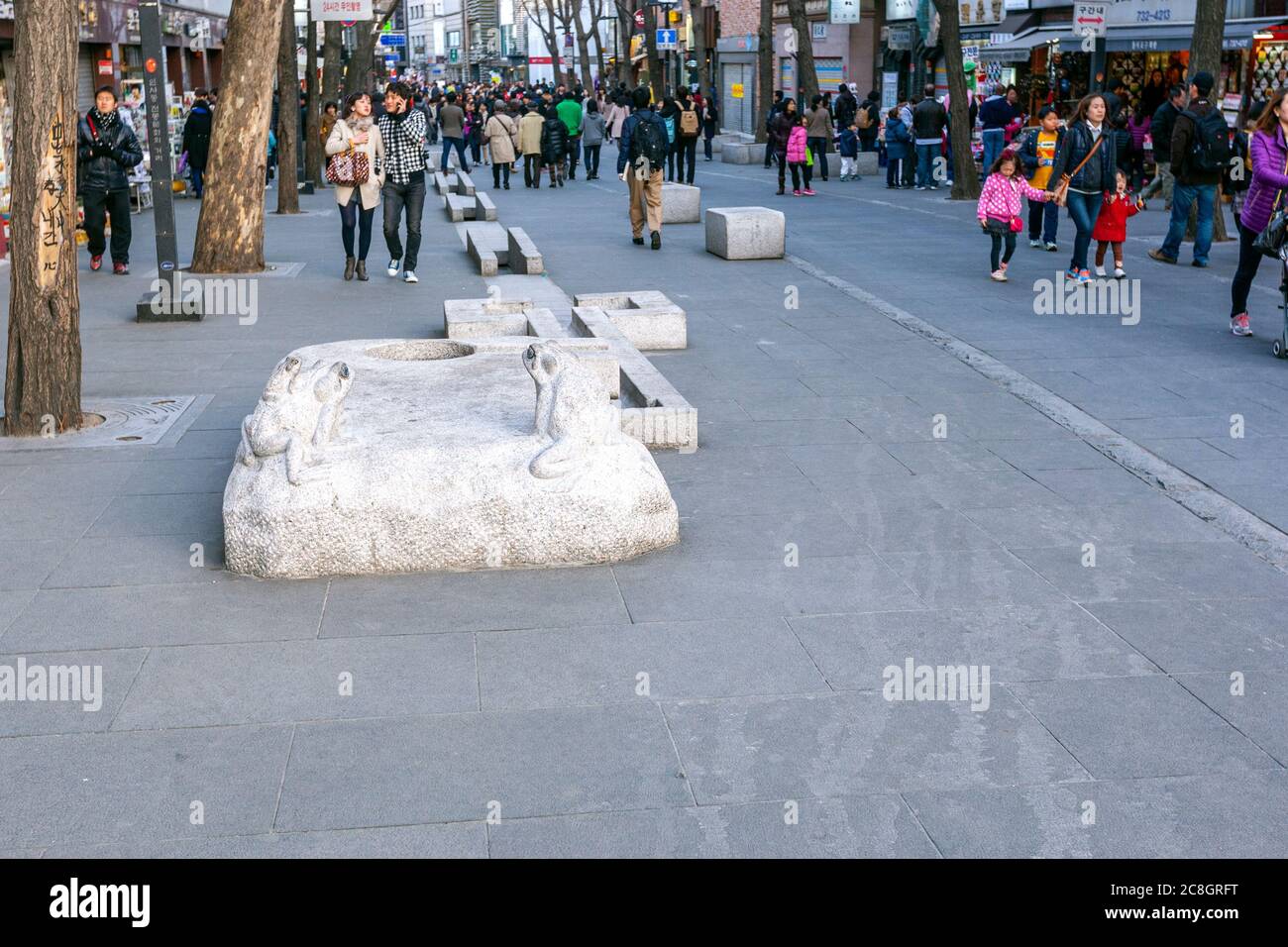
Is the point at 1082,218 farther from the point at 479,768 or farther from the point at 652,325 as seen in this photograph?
the point at 479,768

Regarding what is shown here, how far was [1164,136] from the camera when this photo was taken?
18.8m

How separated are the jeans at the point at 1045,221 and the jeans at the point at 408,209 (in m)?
6.64

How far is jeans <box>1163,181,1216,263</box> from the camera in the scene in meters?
14.8

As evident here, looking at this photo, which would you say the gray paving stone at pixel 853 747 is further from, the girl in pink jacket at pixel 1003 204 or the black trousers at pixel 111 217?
the black trousers at pixel 111 217

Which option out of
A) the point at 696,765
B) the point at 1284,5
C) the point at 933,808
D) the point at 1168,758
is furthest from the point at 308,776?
the point at 1284,5

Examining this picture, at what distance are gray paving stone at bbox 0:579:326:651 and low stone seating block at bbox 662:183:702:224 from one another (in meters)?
16.0

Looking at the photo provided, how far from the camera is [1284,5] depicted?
79.9 feet

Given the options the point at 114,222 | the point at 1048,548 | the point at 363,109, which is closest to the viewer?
the point at 1048,548

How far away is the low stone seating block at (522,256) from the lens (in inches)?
609

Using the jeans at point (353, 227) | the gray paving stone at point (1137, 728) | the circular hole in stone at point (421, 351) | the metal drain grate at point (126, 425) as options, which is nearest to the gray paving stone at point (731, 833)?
the gray paving stone at point (1137, 728)

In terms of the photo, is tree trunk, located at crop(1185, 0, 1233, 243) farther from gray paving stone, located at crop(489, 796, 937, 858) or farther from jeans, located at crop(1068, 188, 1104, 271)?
gray paving stone, located at crop(489, 796, 937, 858)

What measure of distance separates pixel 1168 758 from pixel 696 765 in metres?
1.34

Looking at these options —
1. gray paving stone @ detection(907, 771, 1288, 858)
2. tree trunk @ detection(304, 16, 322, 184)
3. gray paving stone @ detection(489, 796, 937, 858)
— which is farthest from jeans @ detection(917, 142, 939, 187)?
gray paving stone @ detection(489, 796, 937, 858)
